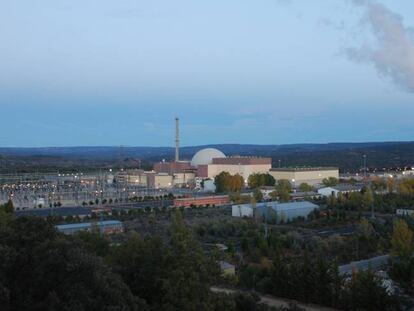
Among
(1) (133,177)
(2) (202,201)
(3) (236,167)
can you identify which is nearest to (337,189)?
(2) (202,201)

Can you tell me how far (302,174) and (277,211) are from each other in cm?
2423

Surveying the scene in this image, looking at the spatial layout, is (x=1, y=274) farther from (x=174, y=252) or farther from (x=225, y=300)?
(x=225, y=300)

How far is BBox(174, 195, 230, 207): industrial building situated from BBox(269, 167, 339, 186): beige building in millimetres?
12954

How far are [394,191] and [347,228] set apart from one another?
16.2 meters

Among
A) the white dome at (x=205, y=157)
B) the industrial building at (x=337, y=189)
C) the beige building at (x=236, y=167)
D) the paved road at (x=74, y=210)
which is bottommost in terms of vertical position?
the paved road at (x=74, y=210)

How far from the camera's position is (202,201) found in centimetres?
3841

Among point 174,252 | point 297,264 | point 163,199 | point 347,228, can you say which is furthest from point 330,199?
point 174,252

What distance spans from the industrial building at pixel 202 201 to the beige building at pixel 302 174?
13.0 meters

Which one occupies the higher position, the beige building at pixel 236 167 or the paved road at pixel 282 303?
the beige building at pixel 236 167

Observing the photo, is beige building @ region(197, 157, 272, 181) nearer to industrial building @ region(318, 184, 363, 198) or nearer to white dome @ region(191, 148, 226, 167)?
white dome @ region(191, 148, 226, 167)

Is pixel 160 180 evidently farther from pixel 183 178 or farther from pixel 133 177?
pixel 133 177

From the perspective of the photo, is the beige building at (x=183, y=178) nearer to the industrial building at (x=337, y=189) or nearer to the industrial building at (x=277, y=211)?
the industrial building at (x=337, y=189)

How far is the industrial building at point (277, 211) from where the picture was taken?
28469mm

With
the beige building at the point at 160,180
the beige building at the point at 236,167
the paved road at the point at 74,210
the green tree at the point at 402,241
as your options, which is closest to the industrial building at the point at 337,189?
the beige building at the point at 236,167
